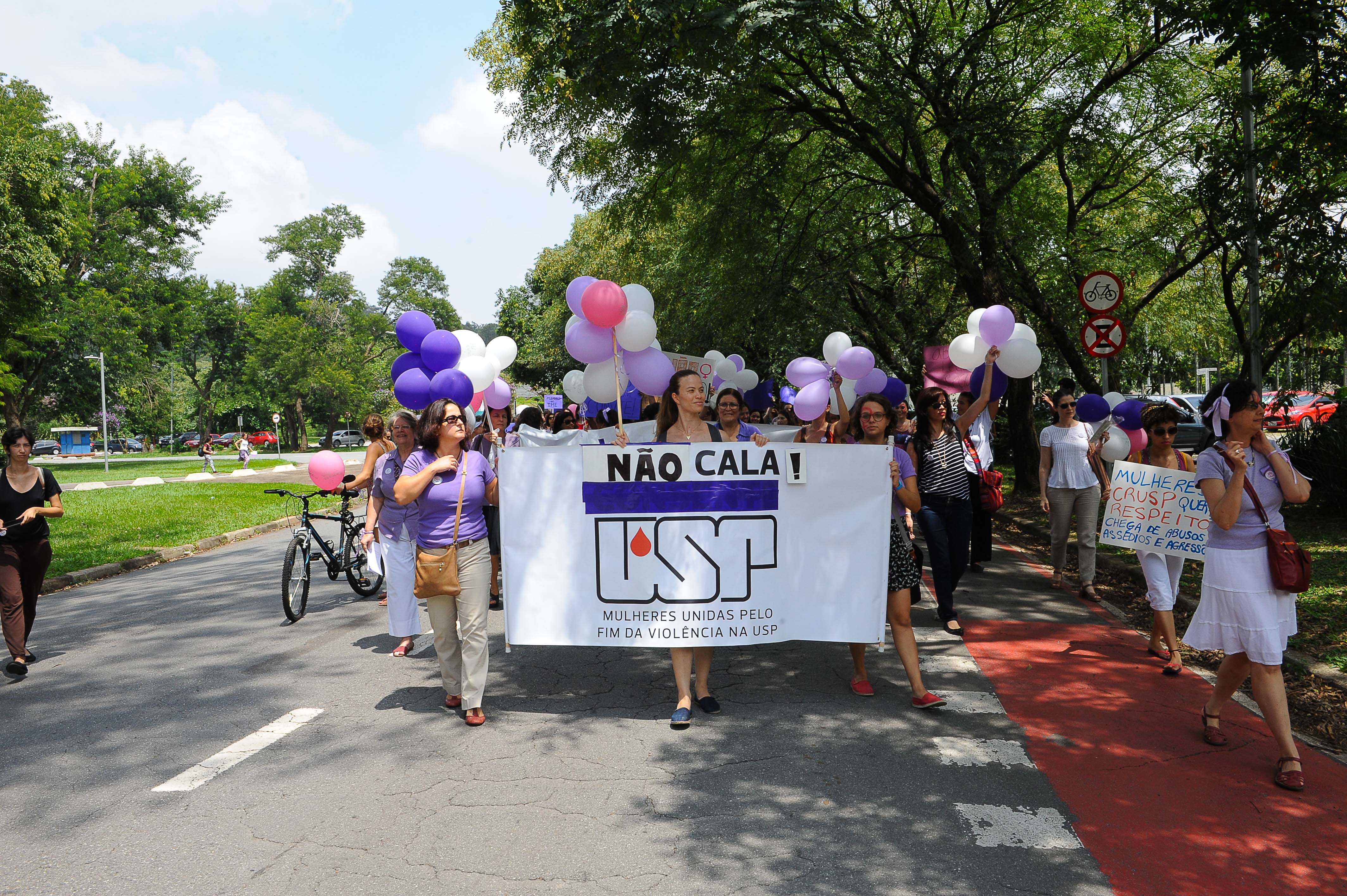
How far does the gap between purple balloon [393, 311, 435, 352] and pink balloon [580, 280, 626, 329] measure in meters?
1.65

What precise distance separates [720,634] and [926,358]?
10.5 m

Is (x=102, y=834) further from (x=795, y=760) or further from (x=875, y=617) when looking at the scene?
(x=875, y=617)

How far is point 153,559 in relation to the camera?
13773 millimetres

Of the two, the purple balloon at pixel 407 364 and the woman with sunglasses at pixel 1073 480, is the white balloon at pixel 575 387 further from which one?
the woman with sunglasses at pixel 1073 480

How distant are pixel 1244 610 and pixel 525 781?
3615mm

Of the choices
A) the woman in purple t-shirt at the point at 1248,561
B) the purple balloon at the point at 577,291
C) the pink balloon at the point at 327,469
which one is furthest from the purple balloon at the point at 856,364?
the pink balloon at the point at 327,469

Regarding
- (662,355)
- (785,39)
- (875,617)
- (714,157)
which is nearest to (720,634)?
(875,617)

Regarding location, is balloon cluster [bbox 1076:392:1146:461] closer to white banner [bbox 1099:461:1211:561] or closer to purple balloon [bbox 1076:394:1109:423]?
purple balloon [bbox 1076:394:1109:423]

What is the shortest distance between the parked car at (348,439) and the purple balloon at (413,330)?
7223 centimetres

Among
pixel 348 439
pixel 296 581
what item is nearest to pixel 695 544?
pixel 296 581

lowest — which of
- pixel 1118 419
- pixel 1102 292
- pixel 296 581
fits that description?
pixel 296 581

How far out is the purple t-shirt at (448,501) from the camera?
18.1ft

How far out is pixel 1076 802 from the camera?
4320 millimetres

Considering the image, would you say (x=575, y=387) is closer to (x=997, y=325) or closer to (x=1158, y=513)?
(x=997, y=325)
